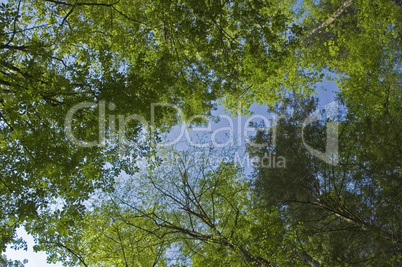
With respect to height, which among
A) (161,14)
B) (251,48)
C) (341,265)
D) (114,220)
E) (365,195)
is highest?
(161,14)

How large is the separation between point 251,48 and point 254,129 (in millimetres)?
7011

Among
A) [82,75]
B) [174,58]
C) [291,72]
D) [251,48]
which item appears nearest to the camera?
[82,75]

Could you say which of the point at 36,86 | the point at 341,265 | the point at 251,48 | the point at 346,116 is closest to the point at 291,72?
the point at 346,116

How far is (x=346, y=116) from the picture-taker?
10719 mm

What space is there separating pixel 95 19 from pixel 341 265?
11082 mm

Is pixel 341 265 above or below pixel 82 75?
below

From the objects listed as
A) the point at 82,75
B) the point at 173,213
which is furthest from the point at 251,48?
the point at 173,213

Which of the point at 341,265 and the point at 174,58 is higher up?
the point at 174,58

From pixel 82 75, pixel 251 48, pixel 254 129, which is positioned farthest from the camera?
pixel 254 129

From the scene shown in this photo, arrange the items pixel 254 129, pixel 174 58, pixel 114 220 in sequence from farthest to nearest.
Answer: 1. pixel 254 129
2. pixel 114 220
3. pixel 174 58

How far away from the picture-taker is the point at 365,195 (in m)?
9.45

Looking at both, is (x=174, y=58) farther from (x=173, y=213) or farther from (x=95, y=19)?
(x=173, y=213)

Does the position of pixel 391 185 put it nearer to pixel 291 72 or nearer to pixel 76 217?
pixel 291 72

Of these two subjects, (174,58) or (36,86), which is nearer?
(36,86)
